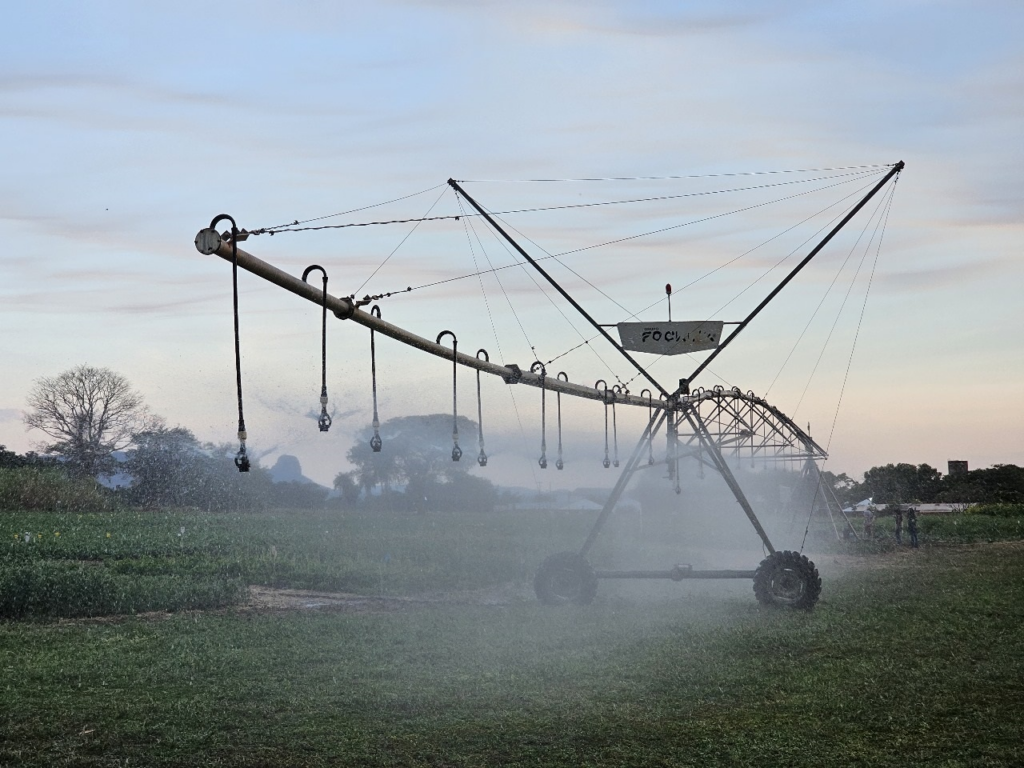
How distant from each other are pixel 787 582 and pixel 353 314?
451 inches

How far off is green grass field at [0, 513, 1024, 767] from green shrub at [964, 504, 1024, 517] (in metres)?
36.4

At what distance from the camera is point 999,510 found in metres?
63.4

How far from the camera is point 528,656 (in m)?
16.9

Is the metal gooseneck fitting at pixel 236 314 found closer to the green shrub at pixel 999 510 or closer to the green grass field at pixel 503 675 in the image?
the green grass field at pixel 503 675

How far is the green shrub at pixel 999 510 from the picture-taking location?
62.3m

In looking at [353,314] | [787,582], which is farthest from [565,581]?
[353,314]

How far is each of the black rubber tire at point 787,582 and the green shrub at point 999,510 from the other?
45491 mm

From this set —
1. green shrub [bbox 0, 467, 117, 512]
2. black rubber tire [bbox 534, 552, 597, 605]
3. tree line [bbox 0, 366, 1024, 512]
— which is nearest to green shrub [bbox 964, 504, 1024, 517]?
tree line [bbox 0, 366, 1024, 512]

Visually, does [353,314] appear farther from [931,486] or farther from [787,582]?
[931,486]

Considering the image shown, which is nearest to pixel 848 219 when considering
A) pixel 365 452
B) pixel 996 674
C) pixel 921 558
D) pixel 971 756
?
pixel 996 674

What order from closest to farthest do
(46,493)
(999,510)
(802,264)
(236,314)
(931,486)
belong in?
(236,314), (802,264), (46,493), (999,510), (931,486)

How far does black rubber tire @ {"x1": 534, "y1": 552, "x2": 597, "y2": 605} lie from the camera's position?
22578 millimetres

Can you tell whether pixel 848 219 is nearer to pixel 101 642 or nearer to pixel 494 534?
pixel 101 642

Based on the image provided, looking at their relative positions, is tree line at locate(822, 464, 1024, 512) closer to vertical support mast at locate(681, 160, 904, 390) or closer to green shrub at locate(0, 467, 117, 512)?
green shrub at locate(0, 467, 117, 512)
